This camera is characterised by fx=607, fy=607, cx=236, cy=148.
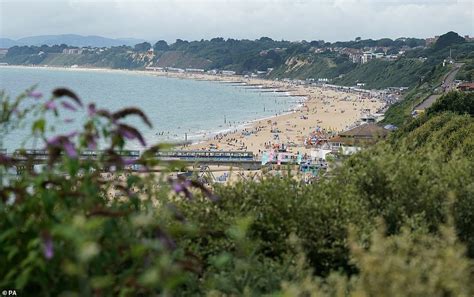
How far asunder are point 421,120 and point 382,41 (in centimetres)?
14827

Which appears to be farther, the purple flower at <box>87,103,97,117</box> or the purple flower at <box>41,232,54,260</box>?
the purple flower at <box>87,103,97,117</box>

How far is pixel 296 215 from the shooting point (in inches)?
246

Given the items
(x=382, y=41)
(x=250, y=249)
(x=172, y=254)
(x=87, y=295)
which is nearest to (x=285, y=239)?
(x=250, y=249)

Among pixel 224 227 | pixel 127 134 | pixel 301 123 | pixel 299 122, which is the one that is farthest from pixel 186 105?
pixel 127 134

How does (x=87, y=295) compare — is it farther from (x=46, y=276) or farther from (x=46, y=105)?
(x=46, y=105)

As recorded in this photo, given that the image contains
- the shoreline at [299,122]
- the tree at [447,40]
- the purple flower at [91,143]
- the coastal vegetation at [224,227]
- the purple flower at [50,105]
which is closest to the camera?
the coastal vegetation at [224,227]

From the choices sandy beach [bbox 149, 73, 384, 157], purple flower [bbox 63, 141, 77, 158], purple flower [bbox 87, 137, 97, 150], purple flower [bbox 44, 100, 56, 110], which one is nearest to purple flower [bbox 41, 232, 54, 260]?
purple flower [bbox 63, 141, 77, 158]

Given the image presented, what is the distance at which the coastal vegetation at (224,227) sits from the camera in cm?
327

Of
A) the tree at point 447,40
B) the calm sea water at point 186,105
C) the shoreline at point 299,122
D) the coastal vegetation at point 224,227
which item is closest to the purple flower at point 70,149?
the coastal vegetation at point 224,227

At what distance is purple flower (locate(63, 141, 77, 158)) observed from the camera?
333 centimetres

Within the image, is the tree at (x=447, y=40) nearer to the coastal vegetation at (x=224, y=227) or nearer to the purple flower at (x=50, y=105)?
the coastal vegetation at (x=224, y=227)

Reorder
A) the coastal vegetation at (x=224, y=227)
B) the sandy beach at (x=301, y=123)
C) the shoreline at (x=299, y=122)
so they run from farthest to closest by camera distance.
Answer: the shoreline at (x=299, y=122) → the sandy beach at (x=301, y=123) → the coastal vegetation at (x=224, y=227)

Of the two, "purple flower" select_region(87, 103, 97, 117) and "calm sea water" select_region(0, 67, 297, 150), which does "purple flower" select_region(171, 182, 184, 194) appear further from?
"calm sea water" select_region(0, 67, 297, 150)

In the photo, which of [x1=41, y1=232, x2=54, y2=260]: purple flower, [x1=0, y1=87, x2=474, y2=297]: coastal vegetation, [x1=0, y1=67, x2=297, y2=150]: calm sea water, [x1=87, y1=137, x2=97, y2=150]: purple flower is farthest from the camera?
[x1=0, y1=67, x2=297, y2=150]: calm sea water
